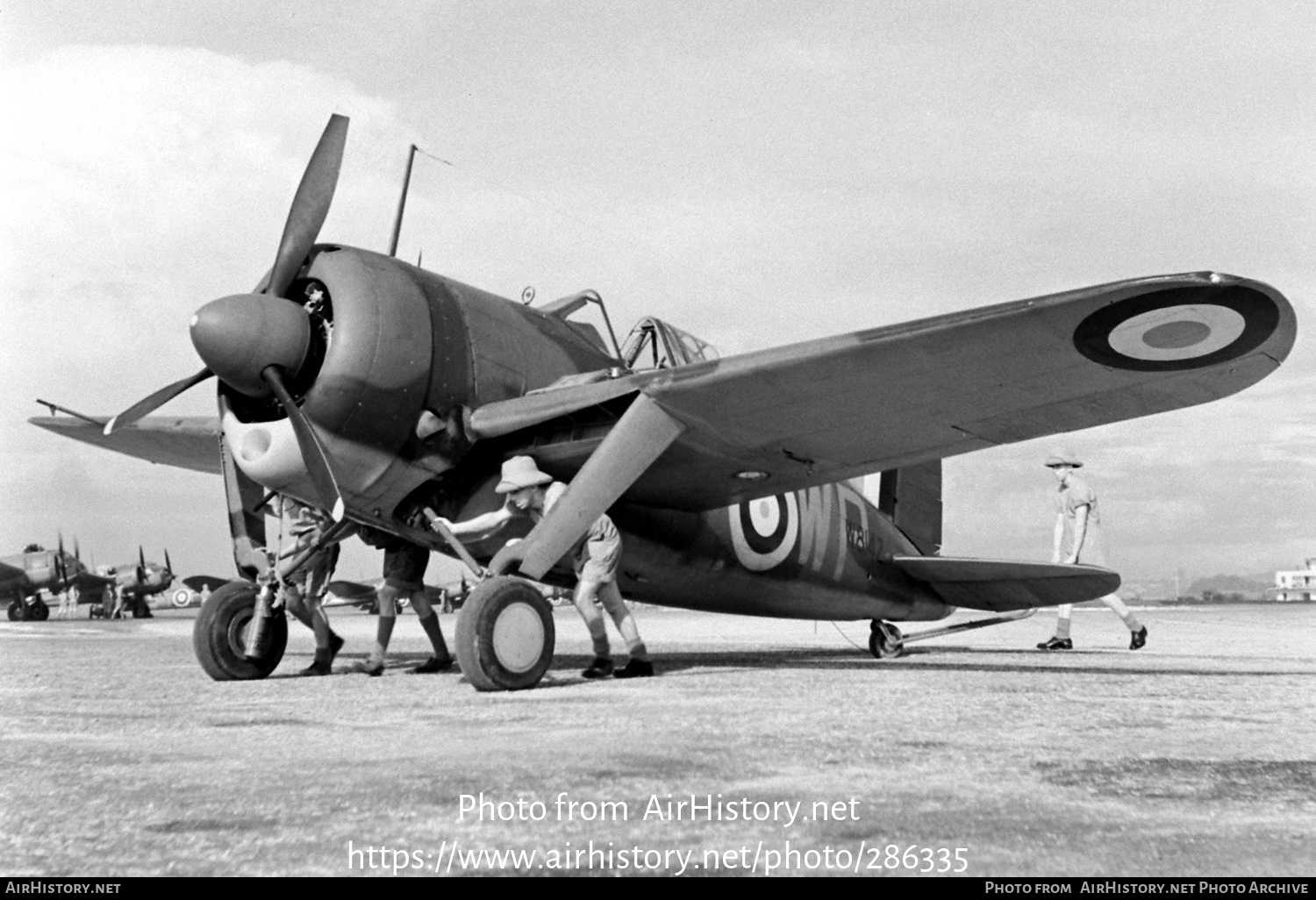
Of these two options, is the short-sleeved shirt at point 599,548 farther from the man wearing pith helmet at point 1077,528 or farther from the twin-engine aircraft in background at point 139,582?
the twin-engine aircraft in background at point 139,582

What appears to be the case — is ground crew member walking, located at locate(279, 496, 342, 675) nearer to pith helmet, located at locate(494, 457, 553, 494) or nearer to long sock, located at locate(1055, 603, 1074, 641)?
pith helmet, located at locate(494, 457, 553, 494)

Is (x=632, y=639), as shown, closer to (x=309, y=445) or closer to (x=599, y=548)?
(x=599, y=548)

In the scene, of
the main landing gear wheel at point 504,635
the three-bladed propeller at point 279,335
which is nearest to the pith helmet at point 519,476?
the main landing gear wheel at point 504,635

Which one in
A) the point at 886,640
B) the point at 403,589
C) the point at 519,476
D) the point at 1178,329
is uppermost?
the point at 1178,329

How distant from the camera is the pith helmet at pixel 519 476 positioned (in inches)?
270

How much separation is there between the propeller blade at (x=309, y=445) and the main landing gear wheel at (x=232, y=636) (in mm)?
1709

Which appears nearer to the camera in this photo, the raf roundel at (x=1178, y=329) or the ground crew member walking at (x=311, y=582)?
the raf roundel at (x=1178, y=329)

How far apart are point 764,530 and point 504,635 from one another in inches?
143

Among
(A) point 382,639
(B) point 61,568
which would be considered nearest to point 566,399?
(A) point 382,639

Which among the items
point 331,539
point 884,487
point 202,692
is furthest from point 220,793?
point 884,487

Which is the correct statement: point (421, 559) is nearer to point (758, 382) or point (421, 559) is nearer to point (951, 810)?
point (758, 382)

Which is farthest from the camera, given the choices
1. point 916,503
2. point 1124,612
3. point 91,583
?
Result: point 91,583

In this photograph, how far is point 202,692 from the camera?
6582 mm

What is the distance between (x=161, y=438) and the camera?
1097cm
